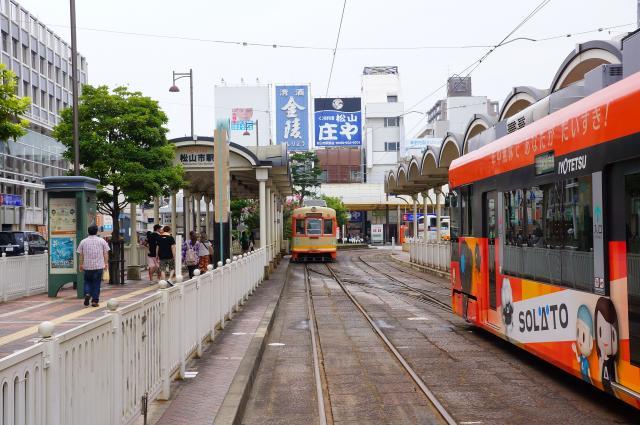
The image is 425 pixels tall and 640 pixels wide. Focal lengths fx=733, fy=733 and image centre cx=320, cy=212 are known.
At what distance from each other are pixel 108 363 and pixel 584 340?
4598 mm

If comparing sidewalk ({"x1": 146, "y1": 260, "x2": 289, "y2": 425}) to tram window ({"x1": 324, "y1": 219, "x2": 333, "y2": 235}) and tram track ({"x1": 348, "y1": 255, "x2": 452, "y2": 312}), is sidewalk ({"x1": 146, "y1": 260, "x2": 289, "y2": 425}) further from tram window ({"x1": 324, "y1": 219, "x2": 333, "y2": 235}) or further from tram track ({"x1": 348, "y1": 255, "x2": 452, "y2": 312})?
tram window ({"x1": 324, "y1": 219, "x2": 333, "y2": 235})

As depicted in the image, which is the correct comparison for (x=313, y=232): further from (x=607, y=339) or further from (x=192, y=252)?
(x=607, y=339)

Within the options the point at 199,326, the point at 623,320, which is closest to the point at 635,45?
the point at 623,320

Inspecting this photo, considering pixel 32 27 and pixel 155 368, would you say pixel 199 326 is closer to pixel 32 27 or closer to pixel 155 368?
pixel 155 368

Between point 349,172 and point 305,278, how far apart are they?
200 ft

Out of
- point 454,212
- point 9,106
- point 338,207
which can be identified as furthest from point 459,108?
point 9,106

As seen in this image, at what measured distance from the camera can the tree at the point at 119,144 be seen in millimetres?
21656

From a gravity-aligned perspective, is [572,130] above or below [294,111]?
below

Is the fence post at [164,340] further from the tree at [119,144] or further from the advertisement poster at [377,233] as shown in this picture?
the advertisement poster at [377,233]

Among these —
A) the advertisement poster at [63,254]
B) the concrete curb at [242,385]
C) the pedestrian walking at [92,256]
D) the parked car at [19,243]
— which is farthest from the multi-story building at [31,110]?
A: the concrete curb at [242,385]

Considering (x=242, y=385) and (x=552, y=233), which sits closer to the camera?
(x=242, y=385)

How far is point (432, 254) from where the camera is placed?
3159cm

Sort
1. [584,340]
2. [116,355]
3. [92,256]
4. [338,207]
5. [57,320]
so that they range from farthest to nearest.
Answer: [338,207], [92,256], [57,320], [584,340], [116,355]

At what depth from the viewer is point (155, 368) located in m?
6.64
